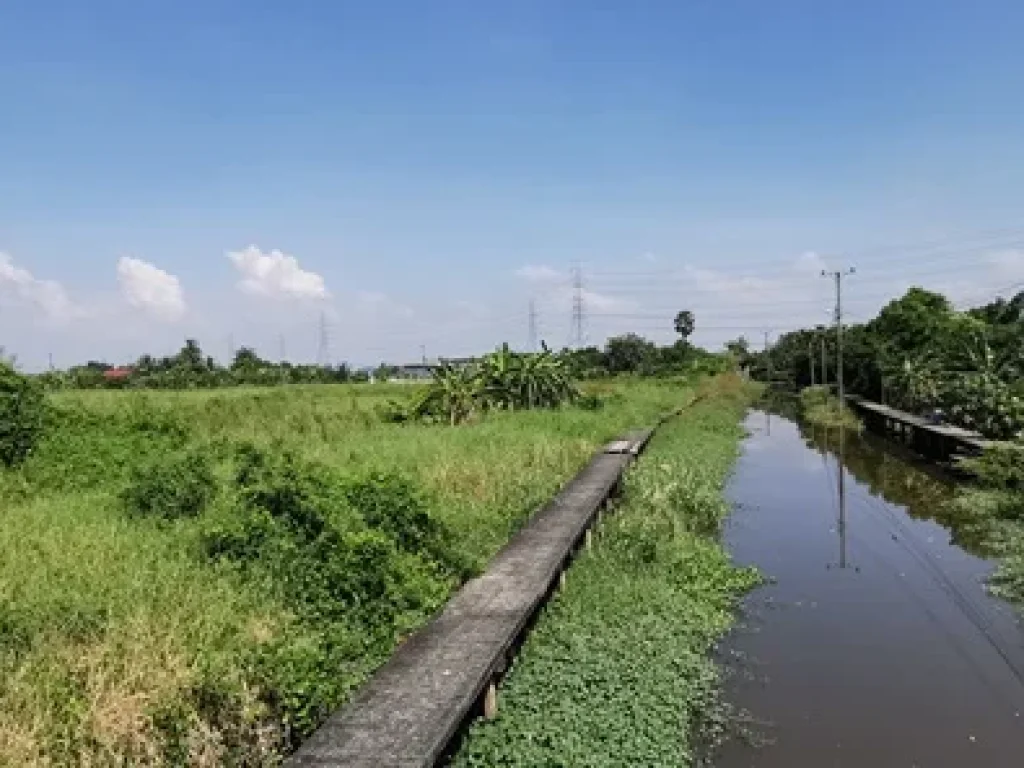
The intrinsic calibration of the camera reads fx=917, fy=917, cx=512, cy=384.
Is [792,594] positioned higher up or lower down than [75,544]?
lower down

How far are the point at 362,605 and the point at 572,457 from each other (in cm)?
1086

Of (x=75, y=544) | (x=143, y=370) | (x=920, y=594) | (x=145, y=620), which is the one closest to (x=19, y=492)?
(x=75, y=544)

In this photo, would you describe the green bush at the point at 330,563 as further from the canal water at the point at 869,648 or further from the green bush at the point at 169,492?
the canal water at the point at 869,648

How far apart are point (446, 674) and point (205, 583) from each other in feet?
6.91

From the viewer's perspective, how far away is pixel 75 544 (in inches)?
315

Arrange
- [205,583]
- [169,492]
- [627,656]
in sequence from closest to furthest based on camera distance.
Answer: [205,583] < [627,656] < [169,492]

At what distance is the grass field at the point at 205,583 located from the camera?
198 inches

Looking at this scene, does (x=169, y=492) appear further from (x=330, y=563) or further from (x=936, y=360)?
(x=936, y=360)

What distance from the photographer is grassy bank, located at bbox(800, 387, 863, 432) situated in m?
43.0

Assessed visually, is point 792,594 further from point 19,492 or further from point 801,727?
point 19,492

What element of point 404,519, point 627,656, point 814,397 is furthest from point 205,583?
point 814,397

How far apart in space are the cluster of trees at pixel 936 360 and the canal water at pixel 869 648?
28.0 feet

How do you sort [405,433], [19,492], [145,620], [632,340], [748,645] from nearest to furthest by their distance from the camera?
1. [145,620]
2. [748,645]
3. [19,492]
4. [405,433]
5. [632,340]

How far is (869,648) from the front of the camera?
9797 mm
